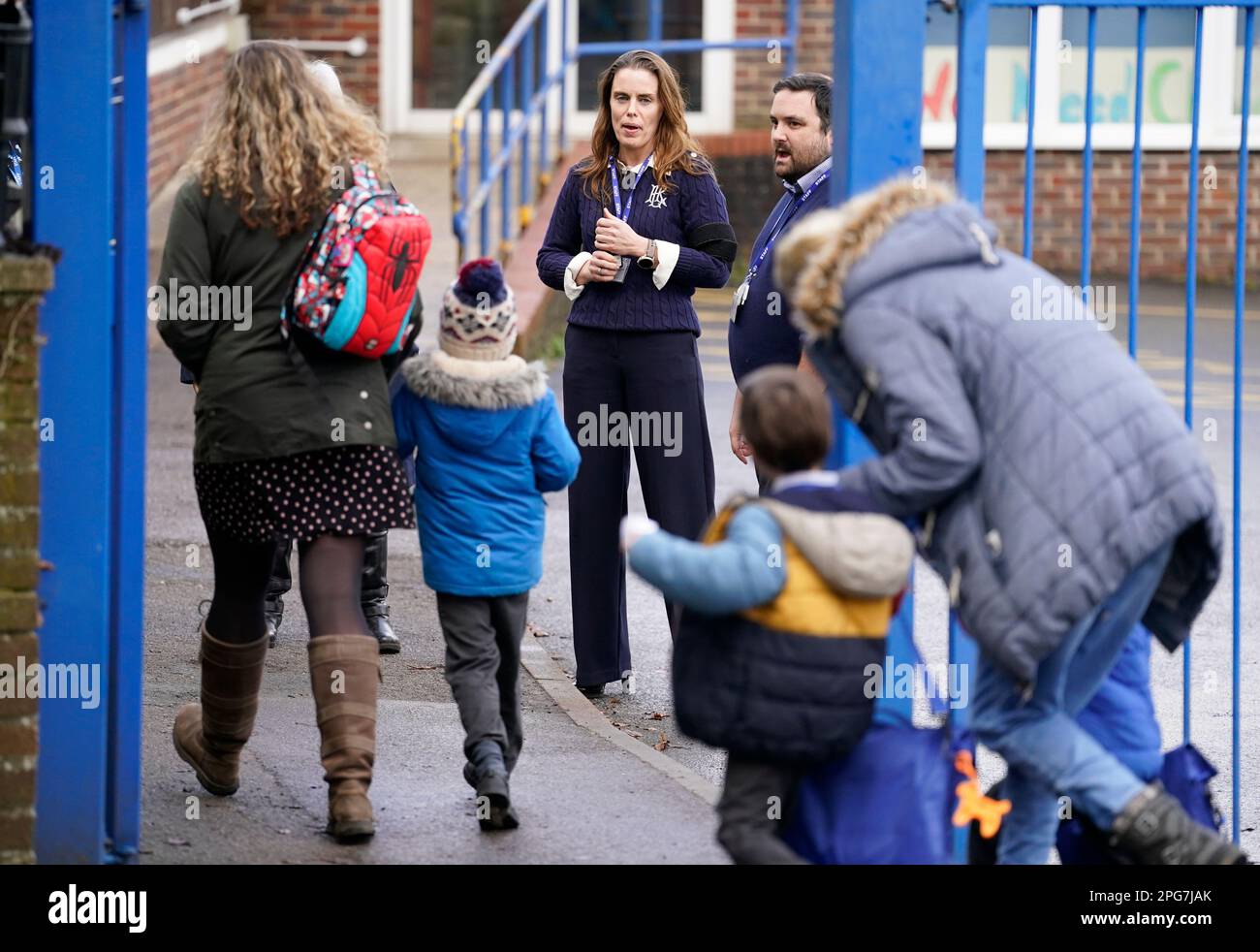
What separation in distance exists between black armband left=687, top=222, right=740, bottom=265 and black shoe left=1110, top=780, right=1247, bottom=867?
2.82 metres

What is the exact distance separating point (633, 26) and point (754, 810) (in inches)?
496

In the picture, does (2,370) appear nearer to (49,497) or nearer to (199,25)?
(49,497)

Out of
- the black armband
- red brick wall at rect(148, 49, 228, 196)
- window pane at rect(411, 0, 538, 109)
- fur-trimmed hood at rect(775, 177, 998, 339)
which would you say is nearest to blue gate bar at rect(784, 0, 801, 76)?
window pane at rect(411, 0, 538, 109)

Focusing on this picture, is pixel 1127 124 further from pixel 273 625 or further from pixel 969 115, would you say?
pixel 969 115

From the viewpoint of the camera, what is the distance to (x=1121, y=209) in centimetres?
1557

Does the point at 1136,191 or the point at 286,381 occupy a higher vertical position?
the point at 1136,191

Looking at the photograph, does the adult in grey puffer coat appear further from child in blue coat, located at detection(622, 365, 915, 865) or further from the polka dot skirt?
the polka dot skirt

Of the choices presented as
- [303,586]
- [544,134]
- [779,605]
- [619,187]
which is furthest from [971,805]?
[544,134]

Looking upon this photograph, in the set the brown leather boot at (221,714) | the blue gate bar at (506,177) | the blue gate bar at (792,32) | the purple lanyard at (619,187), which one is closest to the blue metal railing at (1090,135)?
the purple lanyard at (619,187)

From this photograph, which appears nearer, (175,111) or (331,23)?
(175,111)

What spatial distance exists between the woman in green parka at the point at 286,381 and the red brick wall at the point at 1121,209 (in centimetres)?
1098

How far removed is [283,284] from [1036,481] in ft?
5.90

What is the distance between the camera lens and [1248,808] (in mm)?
5727

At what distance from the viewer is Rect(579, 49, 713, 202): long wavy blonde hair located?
6.25m
